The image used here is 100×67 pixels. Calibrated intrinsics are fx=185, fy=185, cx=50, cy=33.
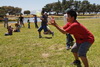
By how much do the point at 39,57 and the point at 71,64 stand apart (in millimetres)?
1753

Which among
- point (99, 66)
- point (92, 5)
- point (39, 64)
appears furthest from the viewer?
point (92, 5)

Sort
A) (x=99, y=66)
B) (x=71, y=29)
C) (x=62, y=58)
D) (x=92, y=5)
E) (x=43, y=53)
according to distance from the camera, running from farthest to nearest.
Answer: (x=92, y=5) < (x=43, y=53) < (x=62, y=58) < (x=99, y=66) < (x=71, y=29)

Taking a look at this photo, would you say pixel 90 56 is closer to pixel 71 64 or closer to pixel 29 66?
pixel 71 64

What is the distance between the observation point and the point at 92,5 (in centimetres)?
14350

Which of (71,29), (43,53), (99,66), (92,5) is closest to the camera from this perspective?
(71,29)

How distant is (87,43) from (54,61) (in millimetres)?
2108

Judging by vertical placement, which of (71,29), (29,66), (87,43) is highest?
(71,29)

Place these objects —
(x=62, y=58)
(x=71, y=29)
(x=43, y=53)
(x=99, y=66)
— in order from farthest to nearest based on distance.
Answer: (x=43, y=53) → (x=62, y=58) → (x=99, y=66) → (x=71, y=29)

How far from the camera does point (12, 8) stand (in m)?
148

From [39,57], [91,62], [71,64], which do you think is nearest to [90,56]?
[91,62]

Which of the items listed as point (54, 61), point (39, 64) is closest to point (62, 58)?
point (54, 61)

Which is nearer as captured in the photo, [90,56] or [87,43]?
[87,43]

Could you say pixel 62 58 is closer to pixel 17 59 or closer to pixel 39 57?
pixel 39 57

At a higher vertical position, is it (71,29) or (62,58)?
(71,29)
